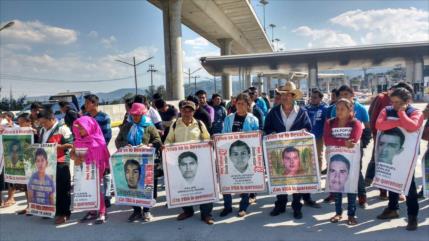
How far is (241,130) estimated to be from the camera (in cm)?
489

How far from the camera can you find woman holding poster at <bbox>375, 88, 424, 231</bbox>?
3945 millimetres

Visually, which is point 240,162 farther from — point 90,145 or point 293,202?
point 90,145

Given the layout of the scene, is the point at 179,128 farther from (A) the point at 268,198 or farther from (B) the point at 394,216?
(B) the point at 394,216

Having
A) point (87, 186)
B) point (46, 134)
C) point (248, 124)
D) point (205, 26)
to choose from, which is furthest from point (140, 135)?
point (205, 26)

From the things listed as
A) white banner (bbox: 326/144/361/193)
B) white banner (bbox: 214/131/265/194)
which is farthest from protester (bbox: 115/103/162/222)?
white banner (bbox: 326/144/361/193)

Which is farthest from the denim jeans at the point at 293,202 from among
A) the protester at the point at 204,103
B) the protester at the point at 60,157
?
the protester at the point at 60,157

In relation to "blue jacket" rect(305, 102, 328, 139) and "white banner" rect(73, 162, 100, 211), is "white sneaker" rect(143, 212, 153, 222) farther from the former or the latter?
"blue jacket" rect(305, 102, 328, 139)

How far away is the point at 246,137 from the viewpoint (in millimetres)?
4746

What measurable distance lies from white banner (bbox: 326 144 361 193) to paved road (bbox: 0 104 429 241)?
0.51 meters

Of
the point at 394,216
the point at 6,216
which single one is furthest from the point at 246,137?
the point at 6,216

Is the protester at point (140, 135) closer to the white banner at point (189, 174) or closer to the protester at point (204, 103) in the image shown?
the white banner at point (189, 174)

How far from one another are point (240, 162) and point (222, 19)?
31.0 metres

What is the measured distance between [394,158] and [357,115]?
1191 millimetres

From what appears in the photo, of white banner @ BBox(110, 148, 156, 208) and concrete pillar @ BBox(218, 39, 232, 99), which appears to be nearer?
white banner @ BBox(110, 148, 156, 208)
